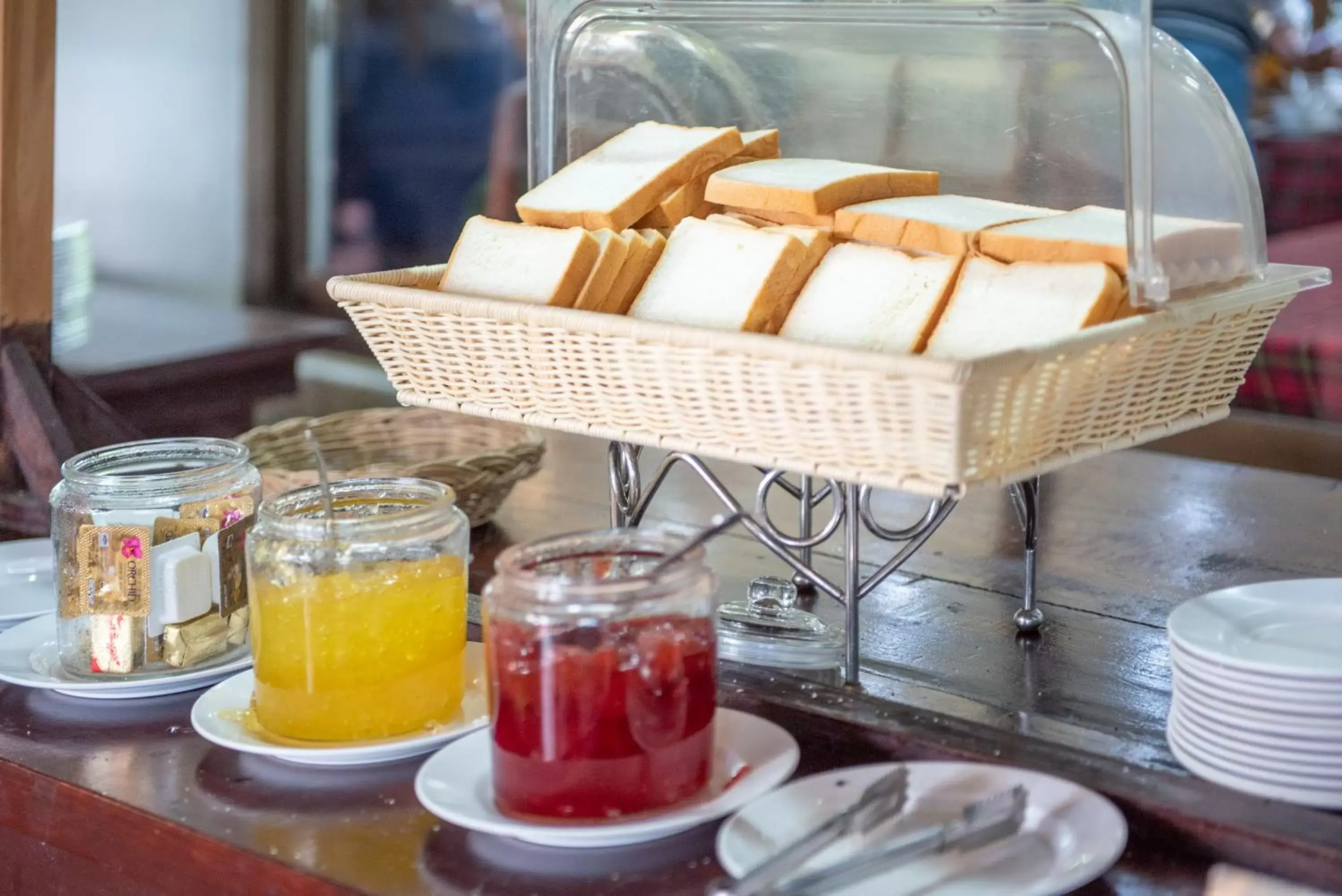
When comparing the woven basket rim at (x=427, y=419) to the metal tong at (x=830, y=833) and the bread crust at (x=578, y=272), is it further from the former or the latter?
the metal tong at (x=830, y=833)

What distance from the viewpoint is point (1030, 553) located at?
1.13 meters

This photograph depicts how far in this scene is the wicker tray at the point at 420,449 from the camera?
140 centimetres

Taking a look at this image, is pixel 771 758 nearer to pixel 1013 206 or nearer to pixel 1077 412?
pixel 1077 412

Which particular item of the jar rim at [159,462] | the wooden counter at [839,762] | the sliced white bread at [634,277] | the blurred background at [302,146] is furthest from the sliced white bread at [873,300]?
the blurred background at [302,146]

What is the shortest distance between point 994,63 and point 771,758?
561mm

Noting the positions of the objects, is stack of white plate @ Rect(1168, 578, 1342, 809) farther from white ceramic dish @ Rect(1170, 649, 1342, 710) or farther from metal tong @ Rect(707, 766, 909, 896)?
metal tong @ Rect(707, 766, 909, 896)

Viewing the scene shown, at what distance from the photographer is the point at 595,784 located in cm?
79

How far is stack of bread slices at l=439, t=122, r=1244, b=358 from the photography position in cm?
96

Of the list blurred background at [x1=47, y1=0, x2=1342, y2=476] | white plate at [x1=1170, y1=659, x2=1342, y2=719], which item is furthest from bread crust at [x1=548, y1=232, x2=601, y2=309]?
blurred background at [x1=47, y1=0, x2=1342, y2=476]

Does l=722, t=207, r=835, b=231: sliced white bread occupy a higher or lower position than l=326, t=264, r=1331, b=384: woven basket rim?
higher

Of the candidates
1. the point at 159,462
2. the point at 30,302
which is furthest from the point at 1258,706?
the point at 30,302

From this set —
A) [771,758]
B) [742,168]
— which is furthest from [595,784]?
[742,168]

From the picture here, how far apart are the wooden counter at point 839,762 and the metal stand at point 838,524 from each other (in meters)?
0.04

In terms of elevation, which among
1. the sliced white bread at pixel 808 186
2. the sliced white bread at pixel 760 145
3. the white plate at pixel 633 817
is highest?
the sliced white bread at pixel 760 145
